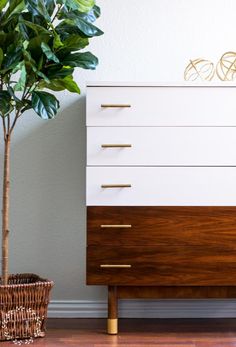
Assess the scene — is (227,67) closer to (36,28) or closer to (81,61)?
→ (81,61)

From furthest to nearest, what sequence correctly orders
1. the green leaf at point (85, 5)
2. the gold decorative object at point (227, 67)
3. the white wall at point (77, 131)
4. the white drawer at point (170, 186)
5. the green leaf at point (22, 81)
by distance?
the white wall at point (77, 131)
the gold decorative object at point (227, 67)
the white drawer at point (170, 186)
the green leaf at point (85, 5)
the green leaf at point (22, 81)

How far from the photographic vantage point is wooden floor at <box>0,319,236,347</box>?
2.22m

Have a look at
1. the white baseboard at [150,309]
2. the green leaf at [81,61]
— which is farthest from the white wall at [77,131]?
the green leaf at [81,61]

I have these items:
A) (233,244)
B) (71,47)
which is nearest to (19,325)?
(233,244)

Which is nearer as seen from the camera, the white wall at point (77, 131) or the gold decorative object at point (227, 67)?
the gold decorative object at point (227, 67)

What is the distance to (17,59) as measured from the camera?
83.9 inches

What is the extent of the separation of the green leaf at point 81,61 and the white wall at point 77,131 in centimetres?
51

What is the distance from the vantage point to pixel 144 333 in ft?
7.83

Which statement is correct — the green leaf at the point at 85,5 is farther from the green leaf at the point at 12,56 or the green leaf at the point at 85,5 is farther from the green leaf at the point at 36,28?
the green leaf at the point at 12,56

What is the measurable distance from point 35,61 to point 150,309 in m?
1.26

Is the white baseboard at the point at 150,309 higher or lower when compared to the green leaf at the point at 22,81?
lower

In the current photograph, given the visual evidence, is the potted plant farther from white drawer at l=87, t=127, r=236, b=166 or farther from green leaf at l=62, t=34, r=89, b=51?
white drawer at l=87, t=127, r=236, b=166

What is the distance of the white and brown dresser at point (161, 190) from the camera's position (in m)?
2.28

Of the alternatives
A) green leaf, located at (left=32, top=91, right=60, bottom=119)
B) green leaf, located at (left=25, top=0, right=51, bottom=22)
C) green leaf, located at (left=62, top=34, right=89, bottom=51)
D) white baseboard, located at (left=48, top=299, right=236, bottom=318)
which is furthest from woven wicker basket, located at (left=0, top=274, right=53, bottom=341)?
green leaf, located at (left=25, top=0, right=51, bottom=22)
